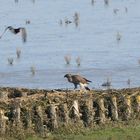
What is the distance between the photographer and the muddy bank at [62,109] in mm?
15289

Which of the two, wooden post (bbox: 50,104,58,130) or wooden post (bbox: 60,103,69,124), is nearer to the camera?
wooden post (bbox: 50,104,58,130)

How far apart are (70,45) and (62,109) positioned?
16916 millimetres

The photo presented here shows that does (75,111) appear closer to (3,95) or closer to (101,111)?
(101,111)

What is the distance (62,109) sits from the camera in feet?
51.9

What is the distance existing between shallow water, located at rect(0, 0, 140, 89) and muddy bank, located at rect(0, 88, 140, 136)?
8314mm

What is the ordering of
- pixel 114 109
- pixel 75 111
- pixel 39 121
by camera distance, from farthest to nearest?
pixel 114 109, pixel 75 111, pixel 39 121

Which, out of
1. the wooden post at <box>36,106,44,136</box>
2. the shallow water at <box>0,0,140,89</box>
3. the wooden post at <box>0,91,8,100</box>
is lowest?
the wooden post at <box>36,106,44,136</box>

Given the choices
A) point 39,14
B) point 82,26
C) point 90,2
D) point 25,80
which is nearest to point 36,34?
point 82,26

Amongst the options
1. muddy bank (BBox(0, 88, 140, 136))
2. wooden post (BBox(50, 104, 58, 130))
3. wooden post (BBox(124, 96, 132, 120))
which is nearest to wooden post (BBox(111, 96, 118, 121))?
muddy bank (BBox(0, 88, 140, 136))

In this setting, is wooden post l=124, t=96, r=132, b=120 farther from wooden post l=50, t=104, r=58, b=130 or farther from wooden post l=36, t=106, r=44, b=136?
wooden post l=36, t=106, r=44, b=136

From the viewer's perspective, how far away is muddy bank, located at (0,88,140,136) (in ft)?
50.2

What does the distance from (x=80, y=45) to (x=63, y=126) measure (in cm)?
1722

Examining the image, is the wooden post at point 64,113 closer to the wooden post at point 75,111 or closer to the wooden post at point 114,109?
the wooden post at point 75,111

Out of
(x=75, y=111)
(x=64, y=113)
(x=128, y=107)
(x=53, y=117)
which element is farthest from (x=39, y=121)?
(x=128, y=107)
